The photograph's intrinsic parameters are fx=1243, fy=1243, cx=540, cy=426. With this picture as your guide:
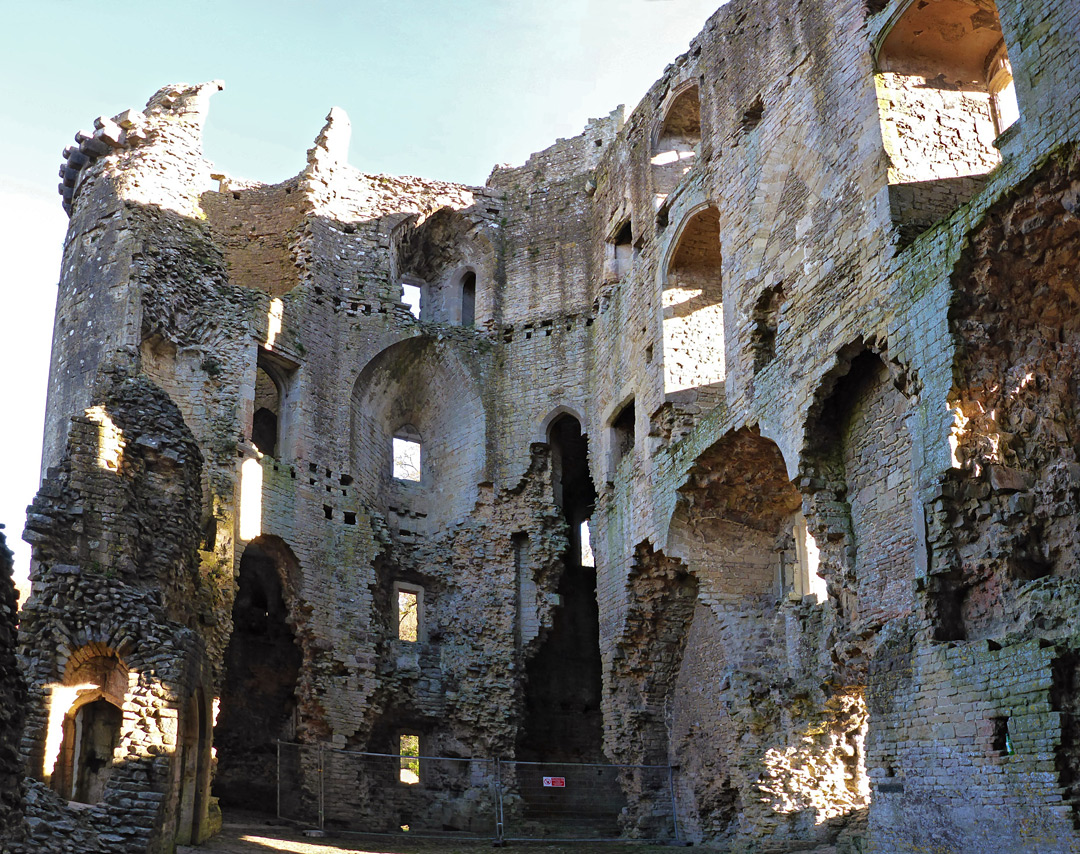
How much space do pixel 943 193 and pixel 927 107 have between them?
1117 mm

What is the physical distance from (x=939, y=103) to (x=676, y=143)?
268 inches

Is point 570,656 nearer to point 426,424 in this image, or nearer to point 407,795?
point 407,795

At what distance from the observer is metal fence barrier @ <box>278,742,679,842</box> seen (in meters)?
17.3

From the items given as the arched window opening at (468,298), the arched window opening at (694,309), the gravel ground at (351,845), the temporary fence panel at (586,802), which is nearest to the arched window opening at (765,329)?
the arched window opening at (694,309)

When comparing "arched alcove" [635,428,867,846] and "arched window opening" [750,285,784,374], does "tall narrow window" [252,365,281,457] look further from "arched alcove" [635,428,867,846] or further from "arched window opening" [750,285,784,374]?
"arched window opening" [750,285,784,374]

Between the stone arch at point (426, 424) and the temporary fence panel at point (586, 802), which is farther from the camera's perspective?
the stone arch at point (426, 424)

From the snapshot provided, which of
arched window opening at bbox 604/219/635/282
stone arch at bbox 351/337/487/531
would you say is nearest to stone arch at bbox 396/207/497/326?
stone arch at bbox 351/337/487/531

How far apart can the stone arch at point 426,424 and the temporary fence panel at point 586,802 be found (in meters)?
4.49

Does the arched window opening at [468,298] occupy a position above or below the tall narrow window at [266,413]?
above

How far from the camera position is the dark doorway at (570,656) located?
2088 cm

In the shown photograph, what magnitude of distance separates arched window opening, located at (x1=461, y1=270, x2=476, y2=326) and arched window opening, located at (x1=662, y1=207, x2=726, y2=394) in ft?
20.0

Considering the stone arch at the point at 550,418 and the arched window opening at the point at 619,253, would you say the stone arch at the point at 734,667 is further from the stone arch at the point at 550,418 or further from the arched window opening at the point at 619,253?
the arched window opening at the point at 619,253

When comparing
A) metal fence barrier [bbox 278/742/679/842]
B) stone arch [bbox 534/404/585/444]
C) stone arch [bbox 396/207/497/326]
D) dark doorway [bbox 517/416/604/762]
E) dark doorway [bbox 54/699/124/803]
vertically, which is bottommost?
metal fence barrier [bbox 278/742/679/842]

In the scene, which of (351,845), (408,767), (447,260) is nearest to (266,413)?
(447,260)
